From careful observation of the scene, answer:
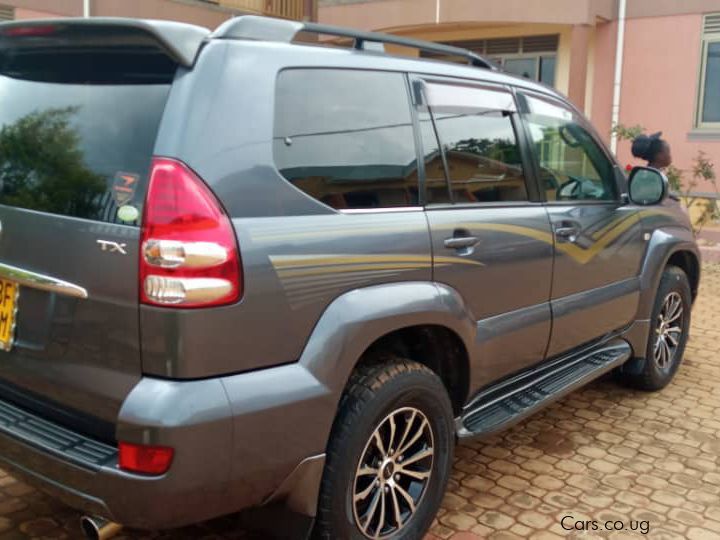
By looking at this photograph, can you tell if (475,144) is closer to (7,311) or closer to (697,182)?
(7,311)

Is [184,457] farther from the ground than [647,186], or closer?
closer

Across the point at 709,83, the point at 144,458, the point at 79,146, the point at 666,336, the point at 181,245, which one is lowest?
the point at 666,336

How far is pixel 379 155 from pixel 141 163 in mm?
926

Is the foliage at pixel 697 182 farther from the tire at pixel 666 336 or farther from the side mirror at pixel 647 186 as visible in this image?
the side mirror at pixel 647 186

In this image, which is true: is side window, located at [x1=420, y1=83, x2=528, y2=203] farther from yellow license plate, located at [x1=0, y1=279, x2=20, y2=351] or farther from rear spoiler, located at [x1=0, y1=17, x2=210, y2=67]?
yellow license plate, located at [x1=0, y1=279, x2=20, y2=351]

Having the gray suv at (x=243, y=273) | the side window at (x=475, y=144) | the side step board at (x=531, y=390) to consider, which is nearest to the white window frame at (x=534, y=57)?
the side step board at (x=531, y=390)

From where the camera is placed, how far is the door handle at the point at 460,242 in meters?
2.93

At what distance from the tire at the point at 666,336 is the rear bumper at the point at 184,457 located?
3100 millimetres

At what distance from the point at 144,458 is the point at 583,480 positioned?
2.36 metres

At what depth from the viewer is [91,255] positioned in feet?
7.35

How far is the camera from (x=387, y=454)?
2.74 m

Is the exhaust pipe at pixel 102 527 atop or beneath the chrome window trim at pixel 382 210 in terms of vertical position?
beneath

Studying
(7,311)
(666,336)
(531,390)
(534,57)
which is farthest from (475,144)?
(534,57)

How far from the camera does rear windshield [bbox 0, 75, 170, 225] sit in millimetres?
2234
